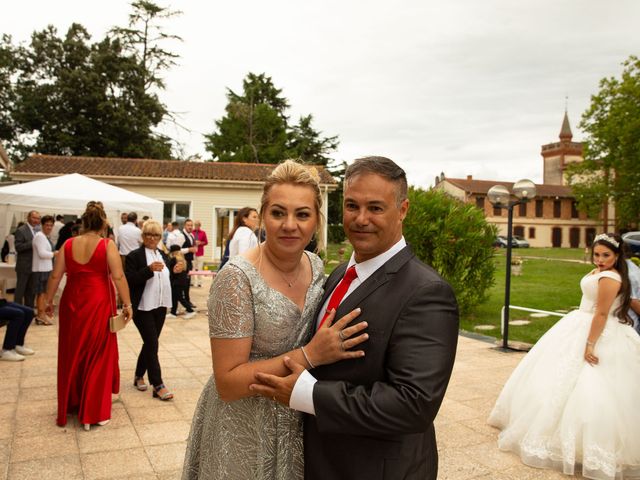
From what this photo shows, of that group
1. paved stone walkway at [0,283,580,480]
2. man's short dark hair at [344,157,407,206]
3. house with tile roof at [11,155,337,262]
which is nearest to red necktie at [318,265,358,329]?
man's short dark hair at [344,157,407,206]

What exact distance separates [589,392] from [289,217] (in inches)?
134

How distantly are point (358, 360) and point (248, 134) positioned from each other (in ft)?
138

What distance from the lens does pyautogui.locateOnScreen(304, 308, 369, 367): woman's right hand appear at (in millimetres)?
1668

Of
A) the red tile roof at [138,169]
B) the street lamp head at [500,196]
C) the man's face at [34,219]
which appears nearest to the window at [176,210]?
the red tile roof at [138,169]

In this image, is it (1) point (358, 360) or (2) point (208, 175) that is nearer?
(1) point (358, 360)

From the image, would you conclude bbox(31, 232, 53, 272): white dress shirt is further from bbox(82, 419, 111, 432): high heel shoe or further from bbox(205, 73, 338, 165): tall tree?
bbox(205, 73, 338, 165): tall tree

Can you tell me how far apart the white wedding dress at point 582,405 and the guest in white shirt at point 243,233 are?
4.61 meters

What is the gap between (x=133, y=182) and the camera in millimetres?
22656

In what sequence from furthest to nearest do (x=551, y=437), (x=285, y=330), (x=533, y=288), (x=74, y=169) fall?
(x=74, y=169), (x=533, y=288), (x=551, y=437), (x=285, y=330)

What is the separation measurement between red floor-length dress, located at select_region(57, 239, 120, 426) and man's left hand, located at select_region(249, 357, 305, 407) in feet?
11.8

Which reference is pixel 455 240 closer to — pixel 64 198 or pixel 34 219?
pixel 64 198

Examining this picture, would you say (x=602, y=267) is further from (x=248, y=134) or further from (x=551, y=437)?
(x=248, y=134)

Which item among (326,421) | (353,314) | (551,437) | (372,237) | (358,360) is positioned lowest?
(551,437)

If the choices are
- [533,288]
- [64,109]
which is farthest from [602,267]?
[64,109]
